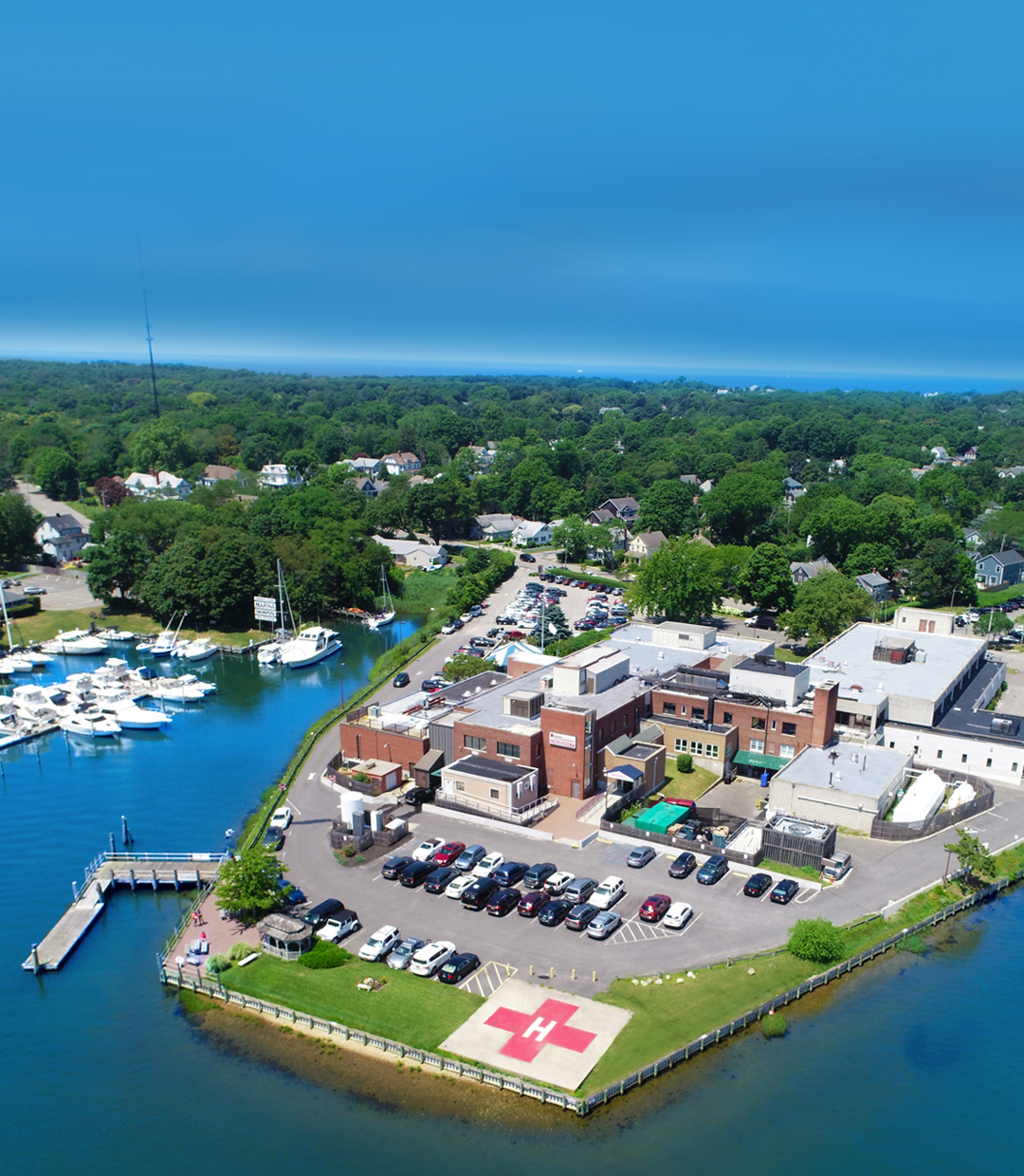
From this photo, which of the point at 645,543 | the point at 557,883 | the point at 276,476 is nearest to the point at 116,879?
the point at 557,883

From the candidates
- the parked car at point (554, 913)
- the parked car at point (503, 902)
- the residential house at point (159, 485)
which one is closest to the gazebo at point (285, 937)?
the parked car at point (503, 902)

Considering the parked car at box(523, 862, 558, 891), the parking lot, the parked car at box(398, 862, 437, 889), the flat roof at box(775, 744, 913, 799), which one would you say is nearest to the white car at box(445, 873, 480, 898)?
the parking lot

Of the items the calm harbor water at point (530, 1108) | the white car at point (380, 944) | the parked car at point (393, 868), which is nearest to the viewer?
the calm harbor water at point (530, 1108)

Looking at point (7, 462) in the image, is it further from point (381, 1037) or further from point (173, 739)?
point (381, 1037)

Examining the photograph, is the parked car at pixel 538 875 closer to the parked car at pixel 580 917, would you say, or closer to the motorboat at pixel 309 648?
the parked car at pixel 580 917

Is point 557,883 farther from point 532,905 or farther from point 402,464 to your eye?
point 402,464

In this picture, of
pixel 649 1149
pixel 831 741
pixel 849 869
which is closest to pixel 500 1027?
pixel 649 1149

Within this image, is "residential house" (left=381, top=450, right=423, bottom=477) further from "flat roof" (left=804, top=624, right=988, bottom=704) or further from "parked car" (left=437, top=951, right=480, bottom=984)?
"parked car" (left=437, top=951, right=480, bottom=984)
